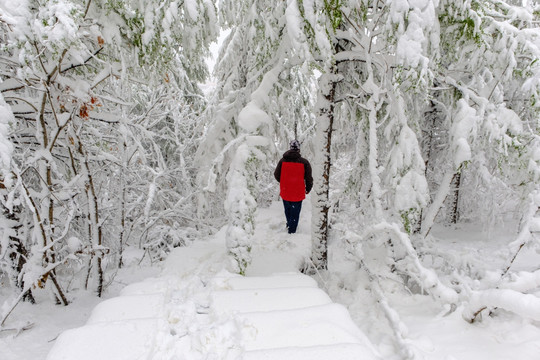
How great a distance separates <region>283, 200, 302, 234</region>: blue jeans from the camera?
23.1ft

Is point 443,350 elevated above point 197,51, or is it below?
below

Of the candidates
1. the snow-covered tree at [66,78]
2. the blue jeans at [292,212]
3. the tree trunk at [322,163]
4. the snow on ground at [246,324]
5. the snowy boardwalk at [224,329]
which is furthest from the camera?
the blue jeans at [292,212]

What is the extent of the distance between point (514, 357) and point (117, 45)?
5157 millimetres

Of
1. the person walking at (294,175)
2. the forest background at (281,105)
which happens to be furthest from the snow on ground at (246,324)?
the person walking at (294,175)

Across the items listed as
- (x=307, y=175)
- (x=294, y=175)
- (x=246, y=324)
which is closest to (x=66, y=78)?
(x=246, y=324)

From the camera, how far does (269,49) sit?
4090 millimetres

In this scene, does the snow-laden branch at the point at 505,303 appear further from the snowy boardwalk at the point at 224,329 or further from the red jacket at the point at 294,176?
the red jacket at the point at 294,176

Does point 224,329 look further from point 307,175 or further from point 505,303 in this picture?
point 307,175

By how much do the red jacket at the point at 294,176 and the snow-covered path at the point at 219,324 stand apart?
3.26 m

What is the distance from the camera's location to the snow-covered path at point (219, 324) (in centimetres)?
211

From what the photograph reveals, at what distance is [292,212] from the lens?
7164 mm

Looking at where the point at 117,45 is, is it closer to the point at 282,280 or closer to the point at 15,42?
the point at 15,42

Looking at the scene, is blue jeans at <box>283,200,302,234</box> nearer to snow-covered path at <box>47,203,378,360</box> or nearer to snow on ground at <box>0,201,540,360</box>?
snow on ground at <box>0,201,540,360</box>

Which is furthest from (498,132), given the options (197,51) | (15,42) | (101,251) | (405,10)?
(101,251)
